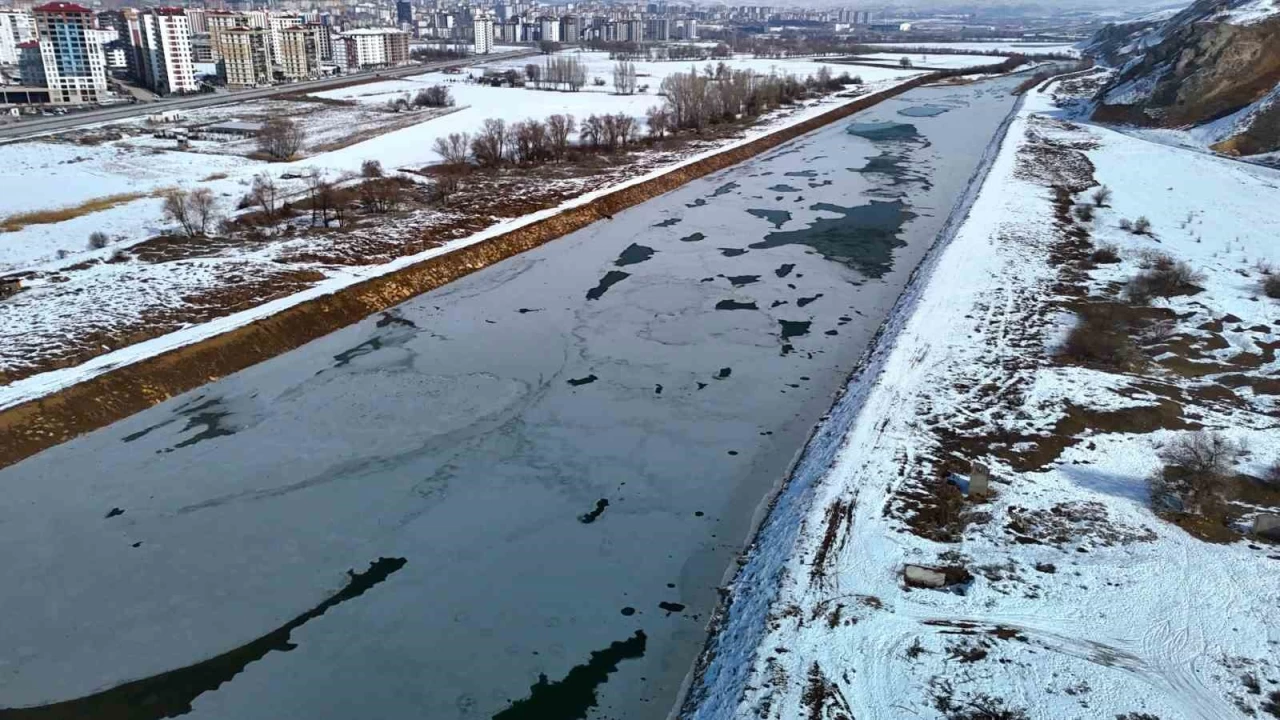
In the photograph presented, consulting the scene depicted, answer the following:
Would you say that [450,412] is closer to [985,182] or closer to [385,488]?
[385,488]

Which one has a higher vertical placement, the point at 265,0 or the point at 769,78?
Answer: the point at 265,0

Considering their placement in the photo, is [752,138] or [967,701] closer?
[967,701]

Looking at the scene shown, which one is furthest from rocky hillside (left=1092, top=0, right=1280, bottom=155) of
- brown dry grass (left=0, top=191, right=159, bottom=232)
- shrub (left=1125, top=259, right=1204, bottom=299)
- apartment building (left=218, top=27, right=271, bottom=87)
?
apartment building (left=218, top=27, right=271, bottom=87)

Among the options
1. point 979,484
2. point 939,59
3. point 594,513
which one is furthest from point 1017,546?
point 939,59

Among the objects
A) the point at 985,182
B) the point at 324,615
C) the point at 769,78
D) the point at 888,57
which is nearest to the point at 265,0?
the point at 888,57

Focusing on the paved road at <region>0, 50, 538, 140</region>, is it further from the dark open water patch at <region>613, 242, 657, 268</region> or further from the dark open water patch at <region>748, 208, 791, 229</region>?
the dark open water patch at <region>748, 208, 791, 229</region>

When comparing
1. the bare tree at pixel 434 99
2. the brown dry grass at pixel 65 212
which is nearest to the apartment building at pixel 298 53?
the bare tree at pixel 434 99

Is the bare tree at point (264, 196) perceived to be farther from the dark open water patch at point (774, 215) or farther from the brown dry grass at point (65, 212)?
the dark open water patch at point (774, 215)
